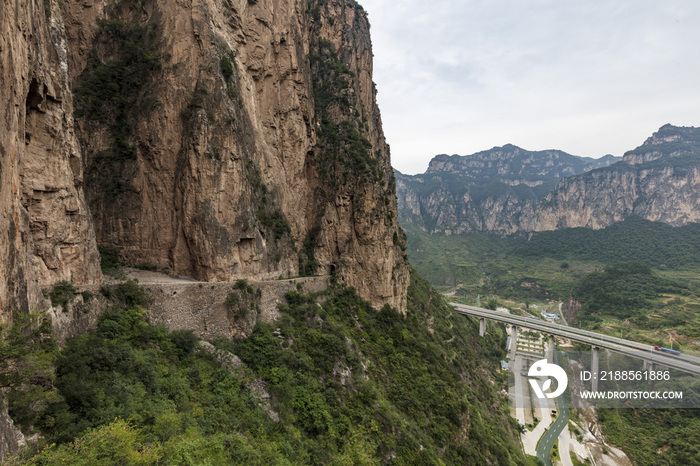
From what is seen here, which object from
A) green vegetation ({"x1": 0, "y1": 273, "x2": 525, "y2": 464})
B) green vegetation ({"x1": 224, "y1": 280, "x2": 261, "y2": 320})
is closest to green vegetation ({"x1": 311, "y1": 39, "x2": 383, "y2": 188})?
green vegetation ({"x1": 0, "y1": 273, "x2": 525, "y2": 464})

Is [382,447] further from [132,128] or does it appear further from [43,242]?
[132,128]

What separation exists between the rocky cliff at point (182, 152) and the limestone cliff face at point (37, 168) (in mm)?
75

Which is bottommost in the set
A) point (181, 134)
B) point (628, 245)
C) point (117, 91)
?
point (628, 245)

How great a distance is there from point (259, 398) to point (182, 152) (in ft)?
61.8

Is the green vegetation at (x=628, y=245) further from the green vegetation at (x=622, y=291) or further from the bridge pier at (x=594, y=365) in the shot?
the bridge pier at (x=594, y=365)

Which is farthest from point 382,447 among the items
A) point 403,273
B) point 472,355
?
point 472,355

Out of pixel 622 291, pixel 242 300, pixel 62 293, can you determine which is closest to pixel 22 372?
pixel 62 293

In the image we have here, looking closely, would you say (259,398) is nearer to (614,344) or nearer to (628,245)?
(614,344)

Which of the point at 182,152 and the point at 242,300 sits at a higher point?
the point at 182,152

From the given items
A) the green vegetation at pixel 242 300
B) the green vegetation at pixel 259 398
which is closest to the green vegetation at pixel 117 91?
the green vegetation at pixel 259 398

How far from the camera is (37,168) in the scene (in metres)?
15.2

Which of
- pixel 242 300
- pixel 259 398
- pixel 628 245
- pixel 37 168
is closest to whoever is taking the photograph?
pixel 37 168

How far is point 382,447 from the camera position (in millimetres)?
21531

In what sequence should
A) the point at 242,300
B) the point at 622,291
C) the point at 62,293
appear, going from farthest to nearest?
the point at 622,291 → the point at 242,300 → the point at 62,293
